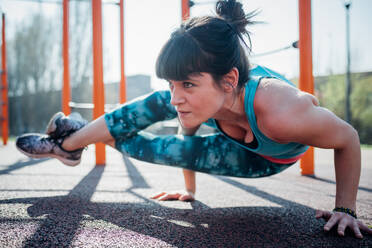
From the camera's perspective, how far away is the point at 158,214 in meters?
1.15

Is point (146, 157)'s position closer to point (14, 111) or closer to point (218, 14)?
point (218, 14)

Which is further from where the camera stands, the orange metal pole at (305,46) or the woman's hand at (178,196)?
the orange metal pole at (305,46)

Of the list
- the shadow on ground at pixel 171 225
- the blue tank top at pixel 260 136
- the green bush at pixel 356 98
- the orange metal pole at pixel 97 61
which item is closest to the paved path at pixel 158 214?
the shadow on ground at pixel 171 225

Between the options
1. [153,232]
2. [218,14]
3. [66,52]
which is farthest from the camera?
[66,52]

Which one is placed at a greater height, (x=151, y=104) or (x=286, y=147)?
(x=151, y=104)

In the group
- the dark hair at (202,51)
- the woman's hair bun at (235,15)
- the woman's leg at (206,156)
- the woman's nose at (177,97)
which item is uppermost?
the woman's hair bun at (235,15)

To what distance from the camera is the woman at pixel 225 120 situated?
940 mm

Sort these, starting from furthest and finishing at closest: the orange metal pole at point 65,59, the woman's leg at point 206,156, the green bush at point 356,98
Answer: the green bush at point 356,98 → the orange metal pole at point 65,59 → the woman's leg at point 206,156

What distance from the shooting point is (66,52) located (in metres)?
3.02

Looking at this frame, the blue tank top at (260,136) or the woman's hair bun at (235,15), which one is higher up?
the woman's hair bun at (235,15)

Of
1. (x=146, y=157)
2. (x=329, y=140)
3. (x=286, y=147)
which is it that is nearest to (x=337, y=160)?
(x=329, y=140)

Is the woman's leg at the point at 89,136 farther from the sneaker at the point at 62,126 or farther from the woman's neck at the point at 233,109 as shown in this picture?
the woman's neck at the point at 233,109

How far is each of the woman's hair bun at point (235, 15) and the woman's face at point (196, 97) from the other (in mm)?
289

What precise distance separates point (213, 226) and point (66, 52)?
267 cm
